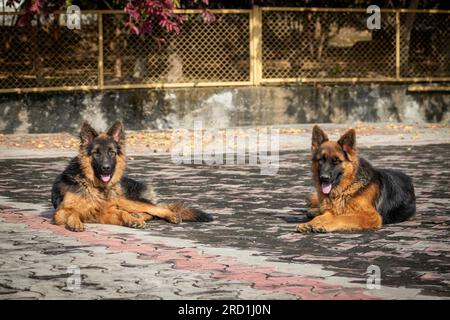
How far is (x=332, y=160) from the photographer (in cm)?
976

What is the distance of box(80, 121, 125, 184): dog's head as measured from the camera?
1019cm

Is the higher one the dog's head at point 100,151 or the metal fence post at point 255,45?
the metal fence post at point 255,45

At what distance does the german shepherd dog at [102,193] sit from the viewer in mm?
10172

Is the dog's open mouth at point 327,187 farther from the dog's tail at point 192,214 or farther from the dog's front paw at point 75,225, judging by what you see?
the dog's front paw at point 75,225

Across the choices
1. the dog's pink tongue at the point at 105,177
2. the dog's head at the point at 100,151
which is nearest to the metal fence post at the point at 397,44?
the dog's head at the point at 100,151

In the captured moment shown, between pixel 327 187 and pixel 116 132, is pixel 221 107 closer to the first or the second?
pixel 116 132

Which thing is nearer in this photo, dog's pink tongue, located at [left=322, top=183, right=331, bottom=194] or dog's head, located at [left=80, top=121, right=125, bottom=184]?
dog's pink tongue, located at [left=322, top=183, right=331, bottom=194]

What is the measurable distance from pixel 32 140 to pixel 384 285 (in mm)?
13889

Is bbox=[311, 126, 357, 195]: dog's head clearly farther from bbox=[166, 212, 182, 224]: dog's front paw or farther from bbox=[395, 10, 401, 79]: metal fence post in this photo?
bbox=[395, 10, 401, 79]: metal fence post

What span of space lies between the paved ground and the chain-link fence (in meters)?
8.56

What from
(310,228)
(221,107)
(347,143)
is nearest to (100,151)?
(310,228)

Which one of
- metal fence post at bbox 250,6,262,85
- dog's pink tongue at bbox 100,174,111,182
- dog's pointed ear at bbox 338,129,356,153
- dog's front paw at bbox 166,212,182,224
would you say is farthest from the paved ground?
metal fence post at bbox 250,6,262,85

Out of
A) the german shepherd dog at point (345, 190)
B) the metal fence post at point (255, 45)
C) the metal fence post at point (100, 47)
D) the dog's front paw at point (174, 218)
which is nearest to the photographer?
the german shepherd dog at point (345, 190)

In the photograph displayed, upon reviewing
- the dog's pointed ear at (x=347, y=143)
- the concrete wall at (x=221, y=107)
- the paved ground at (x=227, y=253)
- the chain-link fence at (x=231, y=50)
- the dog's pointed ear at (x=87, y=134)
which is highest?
the chain-link fence at (x=231, y=50)
